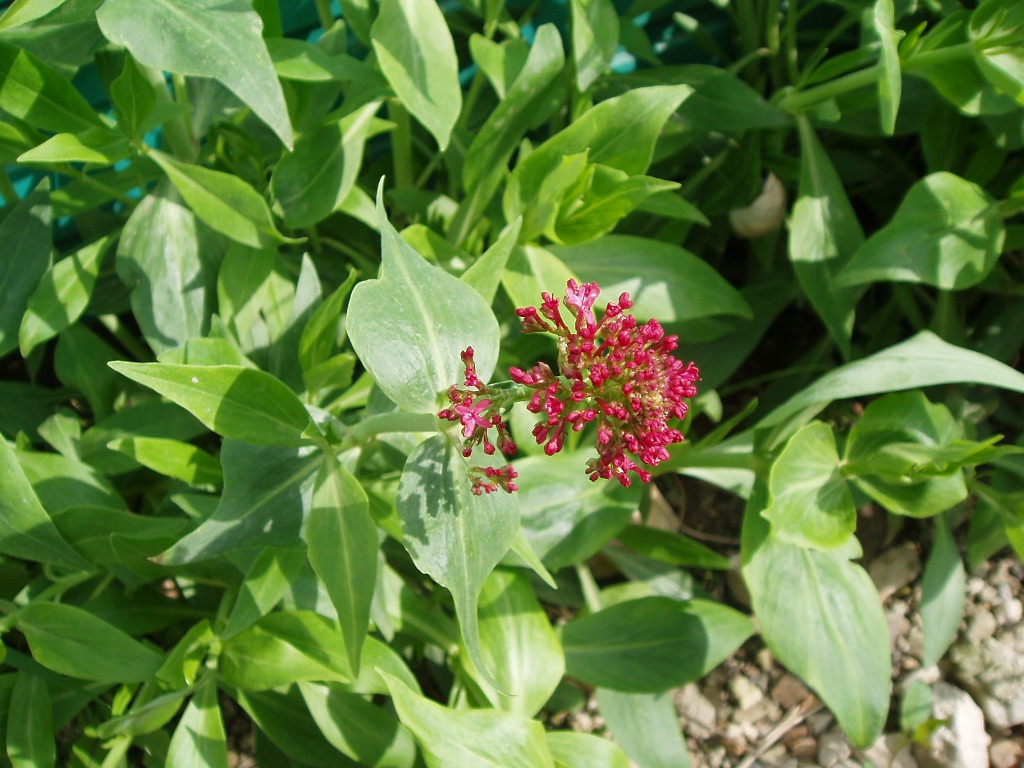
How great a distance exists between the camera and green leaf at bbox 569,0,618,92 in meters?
1.37

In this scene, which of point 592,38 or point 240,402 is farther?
point 592,38

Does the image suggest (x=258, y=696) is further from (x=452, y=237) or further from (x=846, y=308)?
(x=846, y=308)

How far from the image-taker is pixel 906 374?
1312 millimetres

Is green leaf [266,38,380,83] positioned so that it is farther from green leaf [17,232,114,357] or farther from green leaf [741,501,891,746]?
green leaf [741,501,891,746]

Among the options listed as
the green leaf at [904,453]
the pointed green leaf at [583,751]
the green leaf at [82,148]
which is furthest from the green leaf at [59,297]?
the green leaf at [904,453]

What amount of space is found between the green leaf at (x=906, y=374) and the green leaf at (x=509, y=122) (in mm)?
528

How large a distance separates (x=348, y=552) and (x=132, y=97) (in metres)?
0.62

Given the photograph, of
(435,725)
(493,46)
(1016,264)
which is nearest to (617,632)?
(435,725)

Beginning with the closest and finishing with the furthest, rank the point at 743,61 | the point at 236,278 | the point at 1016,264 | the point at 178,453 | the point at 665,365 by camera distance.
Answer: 1. the point at 665,365
2. the point at 178,453
3. the point at 236,278
4. the point at 743,61
5. the point at 1016,264

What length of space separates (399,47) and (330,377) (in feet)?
1.44

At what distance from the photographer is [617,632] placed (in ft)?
4.92

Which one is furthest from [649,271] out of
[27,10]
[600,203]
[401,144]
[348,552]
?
[27,10]

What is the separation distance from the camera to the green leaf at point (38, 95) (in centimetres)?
112

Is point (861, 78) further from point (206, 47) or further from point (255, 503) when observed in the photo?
point (255, 503)
